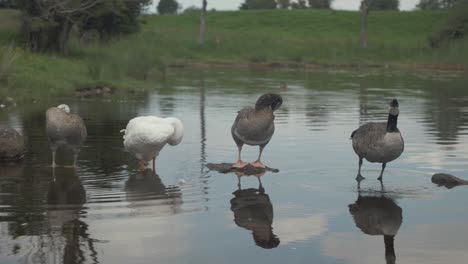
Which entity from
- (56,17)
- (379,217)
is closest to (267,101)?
(379,217)

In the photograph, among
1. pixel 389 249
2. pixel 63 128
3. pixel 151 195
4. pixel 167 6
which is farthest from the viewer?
pixel 167 6

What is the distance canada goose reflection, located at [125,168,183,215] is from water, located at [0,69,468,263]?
0.02 m

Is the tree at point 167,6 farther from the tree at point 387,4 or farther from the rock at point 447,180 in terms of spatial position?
the rock at point 447,180

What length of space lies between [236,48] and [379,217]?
56.5 meters

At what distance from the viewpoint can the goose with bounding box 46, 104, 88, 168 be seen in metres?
12.0

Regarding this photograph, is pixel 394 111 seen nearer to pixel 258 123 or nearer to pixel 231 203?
pixel 258 123

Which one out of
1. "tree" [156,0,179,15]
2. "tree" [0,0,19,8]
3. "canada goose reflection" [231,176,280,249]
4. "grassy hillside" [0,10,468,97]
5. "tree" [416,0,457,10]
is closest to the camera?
"canada goose reflection" [231,176,280,249]

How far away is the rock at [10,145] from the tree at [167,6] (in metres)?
120

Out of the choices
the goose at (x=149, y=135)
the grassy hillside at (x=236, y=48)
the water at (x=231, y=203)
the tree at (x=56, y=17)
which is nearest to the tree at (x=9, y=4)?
the grassy hillside at (x=236, y=48)

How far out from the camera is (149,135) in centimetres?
1134

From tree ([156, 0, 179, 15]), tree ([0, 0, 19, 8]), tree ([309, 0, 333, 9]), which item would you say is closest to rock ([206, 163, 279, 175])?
tree ([0, 0, 19, 8])

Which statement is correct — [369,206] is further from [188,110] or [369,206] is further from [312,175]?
[188,110]

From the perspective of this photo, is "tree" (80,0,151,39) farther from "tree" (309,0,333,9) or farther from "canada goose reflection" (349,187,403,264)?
"tree" (309,0,333,9)

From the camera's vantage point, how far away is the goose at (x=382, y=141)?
36.0ft
